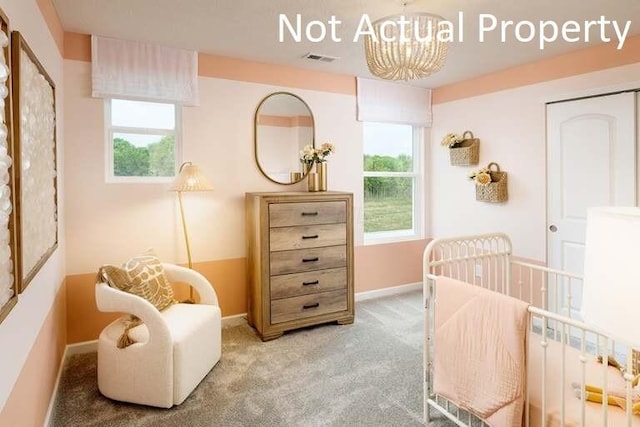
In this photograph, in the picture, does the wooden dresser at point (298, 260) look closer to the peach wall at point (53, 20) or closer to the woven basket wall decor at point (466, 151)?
the woven basket wall decor at point (466, 151)

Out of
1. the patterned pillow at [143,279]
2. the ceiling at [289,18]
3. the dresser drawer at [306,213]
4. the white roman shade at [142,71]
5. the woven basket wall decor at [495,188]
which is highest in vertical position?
the ceiling at [289,18]

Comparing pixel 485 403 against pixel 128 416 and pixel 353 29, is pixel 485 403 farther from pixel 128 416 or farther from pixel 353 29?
pixel 353 29

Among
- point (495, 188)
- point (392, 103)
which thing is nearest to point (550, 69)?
point (495, 188)

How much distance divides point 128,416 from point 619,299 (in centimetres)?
240

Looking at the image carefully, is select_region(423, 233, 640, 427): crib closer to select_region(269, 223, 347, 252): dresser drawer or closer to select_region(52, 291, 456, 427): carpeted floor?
select_region(52, 291, 456, 427): carpeted floor

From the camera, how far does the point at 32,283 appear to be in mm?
1766

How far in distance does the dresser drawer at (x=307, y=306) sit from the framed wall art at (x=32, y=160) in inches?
65.8

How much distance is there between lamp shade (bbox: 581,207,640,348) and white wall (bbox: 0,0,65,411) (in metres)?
1.72

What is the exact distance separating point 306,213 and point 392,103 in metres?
1.80

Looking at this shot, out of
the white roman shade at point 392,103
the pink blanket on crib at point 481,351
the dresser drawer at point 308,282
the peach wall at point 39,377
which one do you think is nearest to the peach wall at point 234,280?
the peach wall at point 39,377

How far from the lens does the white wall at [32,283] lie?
136cm

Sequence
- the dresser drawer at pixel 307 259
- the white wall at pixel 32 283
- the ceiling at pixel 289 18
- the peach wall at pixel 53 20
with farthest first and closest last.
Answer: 1. the dresser drawer at pixel 307 259
2. the ceiling at pixel 289 18
3. the peach wall at pixel 53 20
4. the white wall at pixel 32 283

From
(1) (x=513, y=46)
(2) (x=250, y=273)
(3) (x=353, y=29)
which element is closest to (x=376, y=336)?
(2) (x=250, y=273)

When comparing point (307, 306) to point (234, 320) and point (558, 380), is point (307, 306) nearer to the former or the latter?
point (234, 320)
